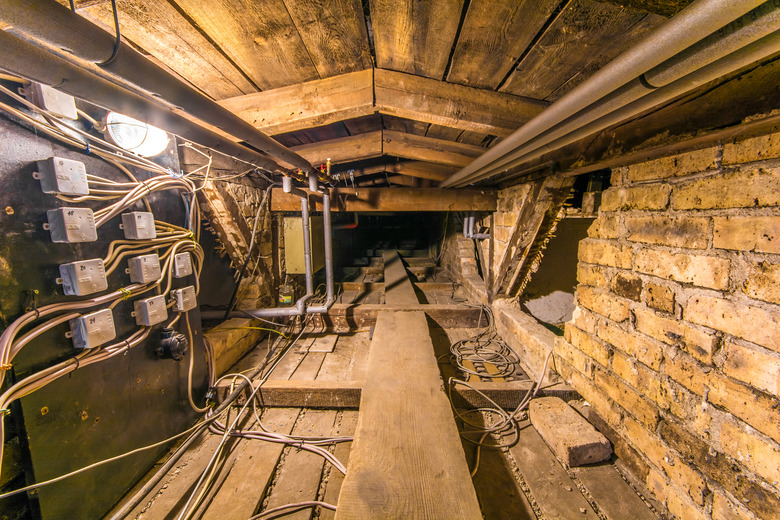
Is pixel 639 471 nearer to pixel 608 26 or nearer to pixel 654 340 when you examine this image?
pixel 654 340

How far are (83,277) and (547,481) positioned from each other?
220cm

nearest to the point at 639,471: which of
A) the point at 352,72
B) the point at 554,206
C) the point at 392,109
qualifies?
the point at 554,206

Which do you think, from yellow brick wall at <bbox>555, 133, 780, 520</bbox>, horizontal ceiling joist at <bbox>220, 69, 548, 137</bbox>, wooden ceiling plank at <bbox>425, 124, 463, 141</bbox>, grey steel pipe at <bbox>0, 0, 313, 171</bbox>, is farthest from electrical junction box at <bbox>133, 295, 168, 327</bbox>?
yellow brick wall at <bbox>555, 133, 780, 520</bbox>

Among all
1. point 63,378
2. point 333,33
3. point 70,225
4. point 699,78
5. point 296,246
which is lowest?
point 63,378

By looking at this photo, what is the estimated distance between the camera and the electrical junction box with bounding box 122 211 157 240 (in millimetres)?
1228

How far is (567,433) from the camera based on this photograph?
1.32m

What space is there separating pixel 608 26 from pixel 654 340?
3.89 ft

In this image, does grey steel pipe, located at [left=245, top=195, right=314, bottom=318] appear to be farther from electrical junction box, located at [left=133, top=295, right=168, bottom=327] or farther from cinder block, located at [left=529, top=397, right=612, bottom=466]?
cinder block, located at [left=529, top=397, right=612, bottom=466]

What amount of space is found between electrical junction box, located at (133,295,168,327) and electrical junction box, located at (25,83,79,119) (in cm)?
82

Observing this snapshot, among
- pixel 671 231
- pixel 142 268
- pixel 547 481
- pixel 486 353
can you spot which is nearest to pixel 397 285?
pixel 486 353

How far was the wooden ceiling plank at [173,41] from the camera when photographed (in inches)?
30.8

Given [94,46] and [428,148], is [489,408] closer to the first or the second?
[428,148]

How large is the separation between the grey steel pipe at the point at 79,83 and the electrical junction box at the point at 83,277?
65cm

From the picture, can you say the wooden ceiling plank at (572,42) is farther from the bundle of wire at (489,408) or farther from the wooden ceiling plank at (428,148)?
the bundle of wire at (489,408)
